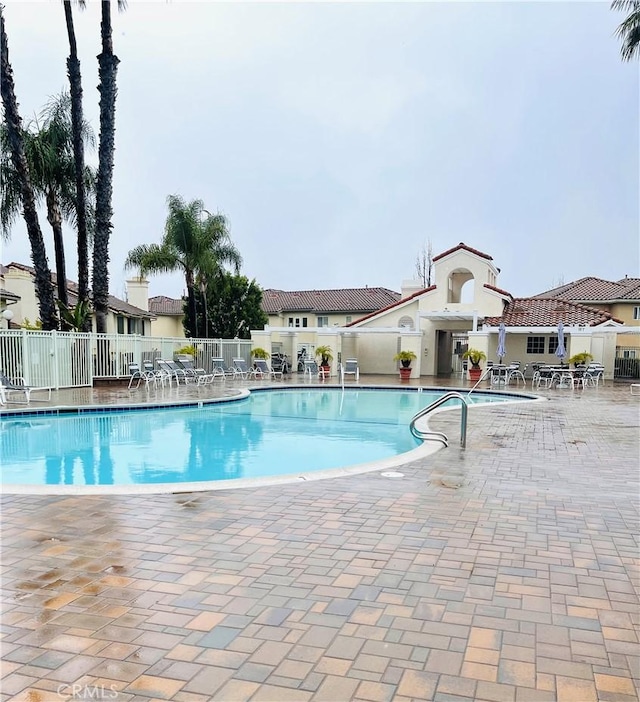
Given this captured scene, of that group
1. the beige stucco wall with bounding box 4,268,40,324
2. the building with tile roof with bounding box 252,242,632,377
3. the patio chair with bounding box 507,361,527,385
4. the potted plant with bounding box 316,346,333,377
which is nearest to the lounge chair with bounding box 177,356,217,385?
the potted plant with bounding box 316,346,333,377

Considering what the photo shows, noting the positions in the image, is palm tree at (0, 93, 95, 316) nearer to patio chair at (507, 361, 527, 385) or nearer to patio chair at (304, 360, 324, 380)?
patio chair at (304, 360, 324, 380)

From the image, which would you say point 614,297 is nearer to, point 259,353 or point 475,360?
point 475,360

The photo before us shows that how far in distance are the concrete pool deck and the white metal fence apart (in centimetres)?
1212

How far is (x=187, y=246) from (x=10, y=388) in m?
16.6

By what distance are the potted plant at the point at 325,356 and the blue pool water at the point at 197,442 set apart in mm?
8271

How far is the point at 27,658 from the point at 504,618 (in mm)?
2586

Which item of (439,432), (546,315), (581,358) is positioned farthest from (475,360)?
(439,432)

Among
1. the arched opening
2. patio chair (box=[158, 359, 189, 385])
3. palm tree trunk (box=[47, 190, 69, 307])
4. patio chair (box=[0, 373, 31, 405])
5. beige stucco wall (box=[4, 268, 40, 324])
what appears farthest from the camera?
the arched opening

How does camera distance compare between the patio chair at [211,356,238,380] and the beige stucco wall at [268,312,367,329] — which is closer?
the patio chair at [211,356,238,380]

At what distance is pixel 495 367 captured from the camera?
71.3 ft

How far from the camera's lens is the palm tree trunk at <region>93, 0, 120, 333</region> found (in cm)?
1952

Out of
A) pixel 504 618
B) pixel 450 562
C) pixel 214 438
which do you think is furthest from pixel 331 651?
pixel 214 438

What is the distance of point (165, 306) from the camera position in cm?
4847

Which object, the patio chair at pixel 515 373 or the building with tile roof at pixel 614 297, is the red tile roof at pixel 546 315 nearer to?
the patio chair at pixel 515 373
